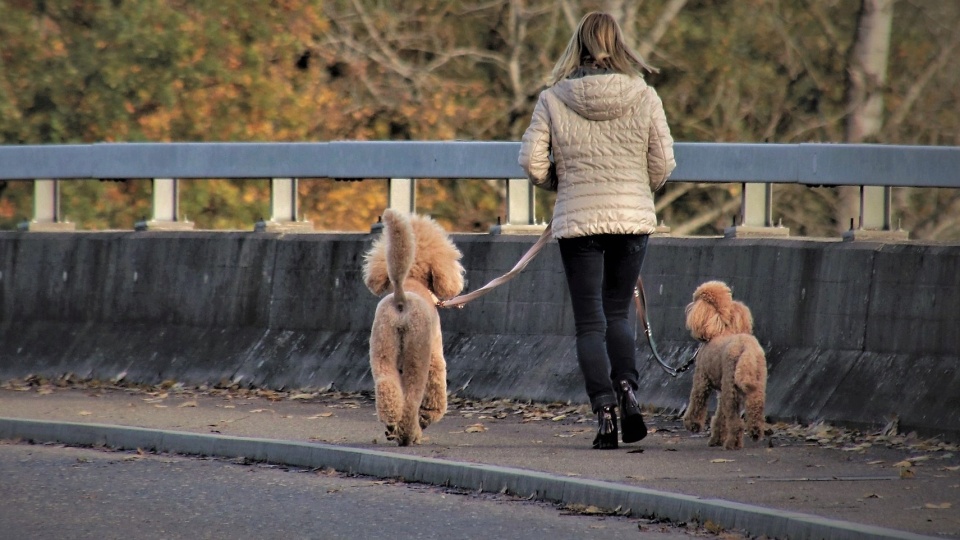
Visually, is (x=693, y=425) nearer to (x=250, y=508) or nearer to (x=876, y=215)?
(x=876, y=215)

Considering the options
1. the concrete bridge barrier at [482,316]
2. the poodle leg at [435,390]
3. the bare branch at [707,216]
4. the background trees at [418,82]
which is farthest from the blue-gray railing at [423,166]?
the bare branch at [707,216]

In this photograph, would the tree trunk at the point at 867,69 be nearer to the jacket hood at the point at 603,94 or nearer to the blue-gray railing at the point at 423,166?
the blue-gray railing at the point at 423,166

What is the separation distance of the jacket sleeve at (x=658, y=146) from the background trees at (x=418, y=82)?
20.8 meters

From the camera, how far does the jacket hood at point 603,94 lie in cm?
943

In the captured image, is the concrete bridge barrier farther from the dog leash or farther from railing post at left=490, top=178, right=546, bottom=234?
the dog leash

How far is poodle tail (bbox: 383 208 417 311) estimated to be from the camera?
945 centimetres

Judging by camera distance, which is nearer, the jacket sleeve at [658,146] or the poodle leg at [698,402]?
the jacket sleeve at [658,146]

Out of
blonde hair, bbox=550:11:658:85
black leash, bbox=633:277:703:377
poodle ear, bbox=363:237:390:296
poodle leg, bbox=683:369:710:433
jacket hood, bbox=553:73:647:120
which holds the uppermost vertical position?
blonde hair, bbox=550:11:658:85

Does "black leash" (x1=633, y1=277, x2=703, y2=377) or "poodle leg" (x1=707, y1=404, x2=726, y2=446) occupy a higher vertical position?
"black leash" (x1=633, y1=277, x2=703, y2=377)

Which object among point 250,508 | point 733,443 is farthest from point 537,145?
point 250,508

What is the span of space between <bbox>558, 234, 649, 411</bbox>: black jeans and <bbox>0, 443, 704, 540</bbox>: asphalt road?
127 cm

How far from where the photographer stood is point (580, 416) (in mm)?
11219

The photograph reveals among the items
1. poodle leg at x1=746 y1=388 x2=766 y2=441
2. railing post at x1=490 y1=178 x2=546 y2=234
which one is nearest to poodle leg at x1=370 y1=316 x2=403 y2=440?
poodle leg at x1=746 y1=388 x2=766 y2=441

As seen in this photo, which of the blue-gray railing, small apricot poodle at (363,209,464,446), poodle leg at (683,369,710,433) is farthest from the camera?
the blue-gray railing
